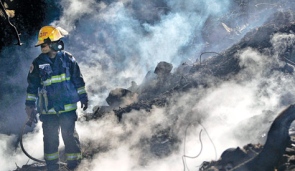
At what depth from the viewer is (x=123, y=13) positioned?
15.6 meters

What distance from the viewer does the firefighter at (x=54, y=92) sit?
14.2 ft

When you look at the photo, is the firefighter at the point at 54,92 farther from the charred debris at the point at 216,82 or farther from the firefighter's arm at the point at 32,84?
the charred debris at the point at 216,82

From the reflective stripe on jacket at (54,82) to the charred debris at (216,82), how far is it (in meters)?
1.16

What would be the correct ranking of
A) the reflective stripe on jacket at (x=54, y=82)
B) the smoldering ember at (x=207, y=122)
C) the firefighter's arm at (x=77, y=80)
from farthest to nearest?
the firefighter's arm at (x=77, y=80)
the reflective stripe on jacket at (x=54, y=82)
the smoldering ember at (x=207, y=122)

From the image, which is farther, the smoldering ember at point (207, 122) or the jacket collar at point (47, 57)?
the jacket collar at point (47, 57)

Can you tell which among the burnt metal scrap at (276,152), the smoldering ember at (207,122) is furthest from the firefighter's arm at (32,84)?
the burnt metal scrap at (276,152)

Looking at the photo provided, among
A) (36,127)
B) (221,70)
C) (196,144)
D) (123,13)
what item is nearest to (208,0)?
(123,13)

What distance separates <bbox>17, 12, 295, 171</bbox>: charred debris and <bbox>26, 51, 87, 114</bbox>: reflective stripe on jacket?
116 centimetres

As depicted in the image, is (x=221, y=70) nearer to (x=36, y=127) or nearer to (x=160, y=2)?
(x=36, y=127)

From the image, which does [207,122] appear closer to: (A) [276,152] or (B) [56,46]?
(A) [276,152]

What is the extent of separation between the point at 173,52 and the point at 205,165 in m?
13.5

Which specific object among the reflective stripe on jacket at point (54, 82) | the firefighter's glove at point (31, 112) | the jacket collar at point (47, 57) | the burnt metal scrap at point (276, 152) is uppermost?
the jacket collar at point (47, 57)

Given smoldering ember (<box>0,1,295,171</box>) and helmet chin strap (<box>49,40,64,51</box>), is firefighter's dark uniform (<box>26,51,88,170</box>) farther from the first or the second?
smoldering ember (<box>0,1,295,171</box>)

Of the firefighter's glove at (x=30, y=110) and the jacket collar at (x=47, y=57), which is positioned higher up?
the jacket collar at (x=47, y=57)
